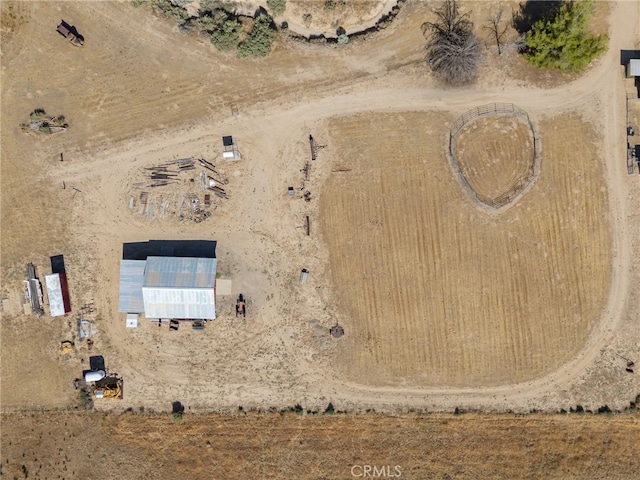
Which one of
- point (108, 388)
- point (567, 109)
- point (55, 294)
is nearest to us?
point (55, 294)

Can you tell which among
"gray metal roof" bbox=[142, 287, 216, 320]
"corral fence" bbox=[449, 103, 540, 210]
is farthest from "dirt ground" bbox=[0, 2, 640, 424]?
"gray metal roof" bbox=[142, 287, 216, 320]

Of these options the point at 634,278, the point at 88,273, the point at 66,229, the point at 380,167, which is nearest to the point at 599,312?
the point at 634,278

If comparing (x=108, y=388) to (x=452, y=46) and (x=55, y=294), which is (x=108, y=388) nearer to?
(x=55, y=294)

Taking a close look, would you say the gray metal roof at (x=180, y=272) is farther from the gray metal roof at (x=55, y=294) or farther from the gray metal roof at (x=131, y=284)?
the gray metal roof at (x=55, y=294)

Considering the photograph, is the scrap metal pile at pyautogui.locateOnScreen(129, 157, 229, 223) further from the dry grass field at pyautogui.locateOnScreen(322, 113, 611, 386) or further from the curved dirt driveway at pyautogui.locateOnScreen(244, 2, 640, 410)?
the dry grass field at pyautogui.locateOnScreen(322, 113, 611, 386)

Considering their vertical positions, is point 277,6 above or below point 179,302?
above

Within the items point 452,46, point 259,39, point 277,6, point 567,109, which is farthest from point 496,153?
point 277,6
